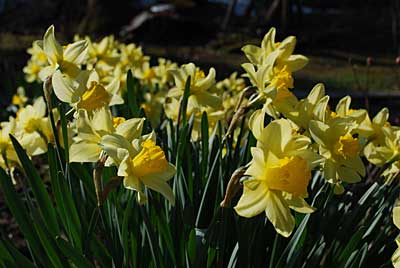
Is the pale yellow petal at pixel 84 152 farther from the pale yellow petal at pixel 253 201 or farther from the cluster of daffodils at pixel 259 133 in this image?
the pale yellow petal at pixel 253 201

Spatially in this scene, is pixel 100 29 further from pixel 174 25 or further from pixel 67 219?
pixel 67 219

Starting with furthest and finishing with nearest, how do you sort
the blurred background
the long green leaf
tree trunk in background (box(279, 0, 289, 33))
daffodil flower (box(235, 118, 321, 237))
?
tree trunk in background (box(279, 0, 289, 33)) < the blurred background < the long green leaf < daffodil flower (box(235, 118, 321, 237))

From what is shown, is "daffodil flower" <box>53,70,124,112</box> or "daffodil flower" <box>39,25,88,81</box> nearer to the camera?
"daffodil flower" <box>53,70,124,112</box>

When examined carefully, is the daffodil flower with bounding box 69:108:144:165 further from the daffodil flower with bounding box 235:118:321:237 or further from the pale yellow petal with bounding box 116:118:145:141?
the daffodil flower with bounding box 235:118:321:237

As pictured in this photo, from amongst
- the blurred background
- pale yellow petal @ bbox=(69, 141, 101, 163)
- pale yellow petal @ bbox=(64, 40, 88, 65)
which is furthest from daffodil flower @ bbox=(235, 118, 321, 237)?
the blurred background

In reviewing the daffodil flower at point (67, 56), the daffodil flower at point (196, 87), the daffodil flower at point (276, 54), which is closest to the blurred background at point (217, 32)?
the daffodil flower at point (196, 87)

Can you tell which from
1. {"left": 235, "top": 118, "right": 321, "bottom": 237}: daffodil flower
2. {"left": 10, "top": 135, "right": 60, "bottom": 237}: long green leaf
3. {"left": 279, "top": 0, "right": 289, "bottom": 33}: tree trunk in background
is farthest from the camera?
{"left": 279, "top": 0, "right": 289, "bottom": 33}: tree trunk in background

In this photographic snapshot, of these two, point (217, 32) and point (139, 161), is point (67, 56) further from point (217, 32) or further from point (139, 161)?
point (217, 32)
